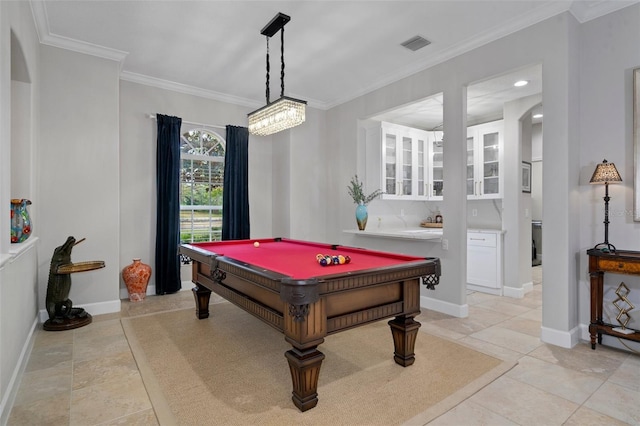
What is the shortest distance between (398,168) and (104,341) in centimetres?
446

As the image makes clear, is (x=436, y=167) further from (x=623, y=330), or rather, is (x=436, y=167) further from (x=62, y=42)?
(x=62, y=42)

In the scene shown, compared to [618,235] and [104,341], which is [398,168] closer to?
[618,235]

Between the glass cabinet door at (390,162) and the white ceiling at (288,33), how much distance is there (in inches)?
37.0

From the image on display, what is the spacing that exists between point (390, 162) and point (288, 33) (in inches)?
104

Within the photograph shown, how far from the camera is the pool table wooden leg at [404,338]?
2596 mm

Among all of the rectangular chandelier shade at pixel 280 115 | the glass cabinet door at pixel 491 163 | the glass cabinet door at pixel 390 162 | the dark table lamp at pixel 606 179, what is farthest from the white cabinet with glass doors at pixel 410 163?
the dark table lamp at pixel 606 179

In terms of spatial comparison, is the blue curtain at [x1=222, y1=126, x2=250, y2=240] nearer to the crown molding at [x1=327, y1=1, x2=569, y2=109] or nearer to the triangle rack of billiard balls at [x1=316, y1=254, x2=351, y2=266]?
the crown molding at [x1=327, y1=1, x2=569, y2=109]

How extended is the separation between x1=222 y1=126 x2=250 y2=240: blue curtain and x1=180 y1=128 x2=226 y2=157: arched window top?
23cm

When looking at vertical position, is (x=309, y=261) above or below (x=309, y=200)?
below

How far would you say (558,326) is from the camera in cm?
302

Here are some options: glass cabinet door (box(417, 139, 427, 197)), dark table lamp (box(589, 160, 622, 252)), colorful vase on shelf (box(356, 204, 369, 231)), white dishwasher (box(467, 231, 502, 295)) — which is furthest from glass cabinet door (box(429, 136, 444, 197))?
dark table lamp (box(589, 160, 622, 252))

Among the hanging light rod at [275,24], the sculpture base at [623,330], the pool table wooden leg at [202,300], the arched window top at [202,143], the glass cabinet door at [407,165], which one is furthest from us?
the glass cabinet door at [407,165]

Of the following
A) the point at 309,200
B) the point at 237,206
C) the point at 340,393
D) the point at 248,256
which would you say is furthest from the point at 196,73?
the point at 340,393

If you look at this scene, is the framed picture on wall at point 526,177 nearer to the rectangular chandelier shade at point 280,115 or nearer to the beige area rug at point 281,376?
the beige area rug at point 281,376
